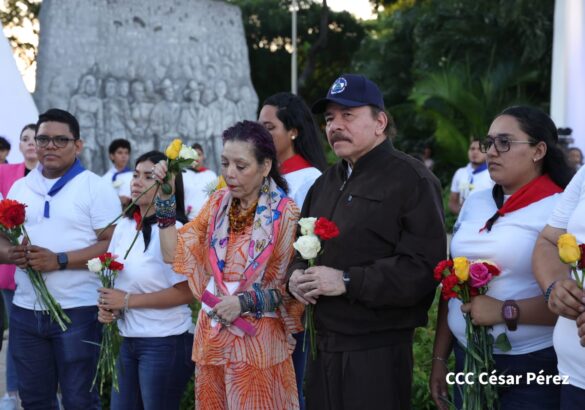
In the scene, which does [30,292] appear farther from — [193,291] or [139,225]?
[193,291]

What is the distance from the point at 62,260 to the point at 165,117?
1154cm

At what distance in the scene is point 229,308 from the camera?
352 cm

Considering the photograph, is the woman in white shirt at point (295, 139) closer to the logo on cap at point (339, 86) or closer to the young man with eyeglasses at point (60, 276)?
the logo on cap at point (339, 86)

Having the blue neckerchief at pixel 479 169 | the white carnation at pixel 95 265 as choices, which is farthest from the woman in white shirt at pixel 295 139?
the blue neckerchief at pixel 479 169

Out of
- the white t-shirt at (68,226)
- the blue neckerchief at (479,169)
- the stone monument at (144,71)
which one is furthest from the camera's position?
the stone monument at (144,71)

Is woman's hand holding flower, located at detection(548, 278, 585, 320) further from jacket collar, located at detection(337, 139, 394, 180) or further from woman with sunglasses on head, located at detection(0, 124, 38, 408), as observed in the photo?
woman with sunglasses on head, located at detection(0, 124, 38, 408)

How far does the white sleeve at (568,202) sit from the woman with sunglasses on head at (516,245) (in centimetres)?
17

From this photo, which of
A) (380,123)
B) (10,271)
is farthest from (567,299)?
(10,271)

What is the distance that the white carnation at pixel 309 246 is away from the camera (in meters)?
3.15

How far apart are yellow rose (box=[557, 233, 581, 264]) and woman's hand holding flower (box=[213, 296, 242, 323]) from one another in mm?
1473

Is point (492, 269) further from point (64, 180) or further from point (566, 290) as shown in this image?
point (64, 180)

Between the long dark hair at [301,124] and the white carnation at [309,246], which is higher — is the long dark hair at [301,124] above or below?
above

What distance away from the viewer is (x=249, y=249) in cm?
363

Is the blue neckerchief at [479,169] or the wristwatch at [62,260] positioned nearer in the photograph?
the wristwatch at [62,260]
